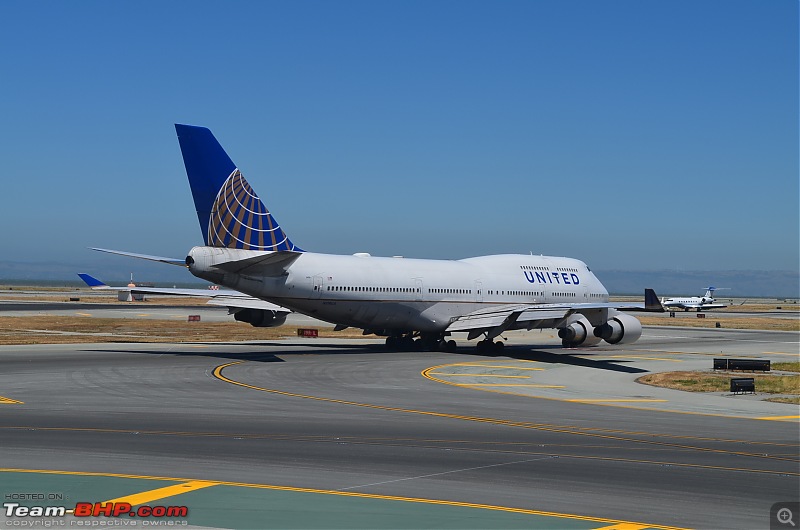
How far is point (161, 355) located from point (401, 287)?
1295cm

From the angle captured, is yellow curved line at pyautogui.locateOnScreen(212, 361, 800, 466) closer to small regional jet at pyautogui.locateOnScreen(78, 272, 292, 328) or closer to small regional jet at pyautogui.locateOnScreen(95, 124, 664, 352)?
small regional jet at pyautogui.locateOnScreen(95, 124, 664, 352)

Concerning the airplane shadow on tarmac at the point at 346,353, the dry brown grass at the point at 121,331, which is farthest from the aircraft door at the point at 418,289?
the dry brown grass at the point at 121,331

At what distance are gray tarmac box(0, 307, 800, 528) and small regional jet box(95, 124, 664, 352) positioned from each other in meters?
4.57

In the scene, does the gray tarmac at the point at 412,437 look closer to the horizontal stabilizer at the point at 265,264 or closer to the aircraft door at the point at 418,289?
the horizontal stabilizer at the point at 265,264

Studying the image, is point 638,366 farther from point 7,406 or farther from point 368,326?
point 7,406

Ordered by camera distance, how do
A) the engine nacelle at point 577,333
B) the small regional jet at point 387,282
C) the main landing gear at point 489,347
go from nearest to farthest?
the small regional jet at point 387,282 < the engine nacelle at point 577,333 < the main landing gear at point 489,347

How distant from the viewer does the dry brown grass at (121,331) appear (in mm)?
56272

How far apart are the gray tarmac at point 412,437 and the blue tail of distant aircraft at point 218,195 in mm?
5843

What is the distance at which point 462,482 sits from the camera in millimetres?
15625

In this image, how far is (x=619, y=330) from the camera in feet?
155

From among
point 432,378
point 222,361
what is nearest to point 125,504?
point 432,378

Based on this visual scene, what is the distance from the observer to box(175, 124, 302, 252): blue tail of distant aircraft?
39531mm

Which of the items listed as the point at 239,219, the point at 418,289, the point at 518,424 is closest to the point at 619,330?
the point at 418,289

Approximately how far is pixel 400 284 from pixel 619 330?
1183 cm
